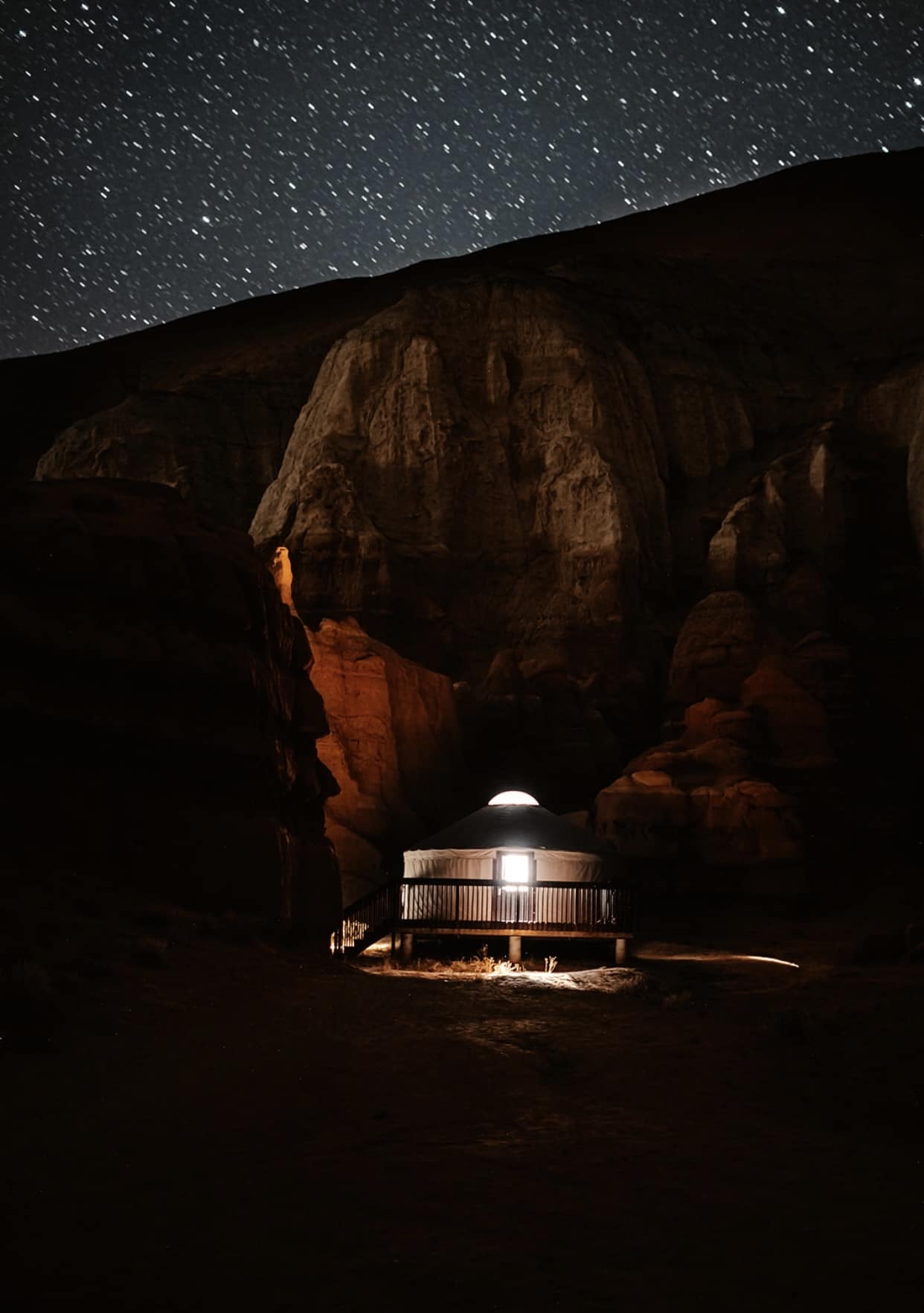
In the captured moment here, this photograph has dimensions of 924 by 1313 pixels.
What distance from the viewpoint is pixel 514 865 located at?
97.0ft

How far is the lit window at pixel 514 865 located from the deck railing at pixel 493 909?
422cm

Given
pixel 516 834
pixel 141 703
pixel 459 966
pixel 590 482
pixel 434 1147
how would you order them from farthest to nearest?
pixel 590 482
pixel 516 834
pixel 459 966
pixel 141 703
pixel 434 1147

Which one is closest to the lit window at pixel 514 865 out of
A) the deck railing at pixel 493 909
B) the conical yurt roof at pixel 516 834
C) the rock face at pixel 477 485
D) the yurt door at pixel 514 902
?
the conical yurt roof at pixel 516 834

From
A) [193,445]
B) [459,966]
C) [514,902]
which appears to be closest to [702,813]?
[514,902]

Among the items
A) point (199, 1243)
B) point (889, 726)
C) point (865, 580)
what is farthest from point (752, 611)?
point (199, 1243)

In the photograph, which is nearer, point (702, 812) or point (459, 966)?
point (459, 966)

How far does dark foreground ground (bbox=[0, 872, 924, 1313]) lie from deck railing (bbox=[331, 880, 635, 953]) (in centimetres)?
930

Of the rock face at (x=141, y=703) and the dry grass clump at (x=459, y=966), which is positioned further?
the dry grass clump at (x=459, y=966)

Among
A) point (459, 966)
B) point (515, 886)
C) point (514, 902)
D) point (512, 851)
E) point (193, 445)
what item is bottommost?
point (459, 966)

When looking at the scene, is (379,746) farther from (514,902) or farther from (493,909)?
(493,909)

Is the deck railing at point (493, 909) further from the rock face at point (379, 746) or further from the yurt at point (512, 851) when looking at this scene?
the rock face at point (379, 746)

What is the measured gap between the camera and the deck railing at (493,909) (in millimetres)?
22984

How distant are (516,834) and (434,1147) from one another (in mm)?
22451

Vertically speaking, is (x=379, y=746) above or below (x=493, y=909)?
above
